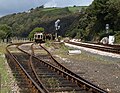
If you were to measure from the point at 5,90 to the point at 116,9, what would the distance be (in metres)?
64.6

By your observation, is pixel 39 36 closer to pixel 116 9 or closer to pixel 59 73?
pixel 116 9

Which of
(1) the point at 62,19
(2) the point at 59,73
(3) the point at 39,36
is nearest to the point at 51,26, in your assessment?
(1) the point at 62,19

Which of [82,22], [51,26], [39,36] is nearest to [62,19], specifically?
[51,26]

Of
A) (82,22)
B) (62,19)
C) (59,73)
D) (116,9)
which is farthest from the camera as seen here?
(62,19)

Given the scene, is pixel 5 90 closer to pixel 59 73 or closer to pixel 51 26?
pixel 59 73

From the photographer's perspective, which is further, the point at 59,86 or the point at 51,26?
the point at 51,26

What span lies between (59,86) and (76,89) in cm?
95

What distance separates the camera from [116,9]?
244 ft

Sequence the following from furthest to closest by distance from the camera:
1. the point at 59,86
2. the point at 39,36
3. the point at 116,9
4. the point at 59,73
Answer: the point at 116,9 → the point at 39,36 → the point at 59,73 → the point at 59,86

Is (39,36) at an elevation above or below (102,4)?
below

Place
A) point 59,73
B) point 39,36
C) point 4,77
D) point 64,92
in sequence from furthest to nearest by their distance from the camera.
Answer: point 39,36 < point 59,73 < point 4,77 < point 64,92

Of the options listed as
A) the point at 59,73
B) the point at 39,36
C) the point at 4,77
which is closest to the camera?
the point at 4,77

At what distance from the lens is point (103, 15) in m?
79.2

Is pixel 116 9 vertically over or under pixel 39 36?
over
